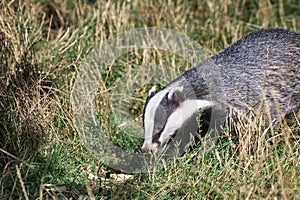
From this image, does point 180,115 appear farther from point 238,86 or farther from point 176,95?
point 238,86

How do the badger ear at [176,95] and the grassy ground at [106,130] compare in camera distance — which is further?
the badger ear at [176,95]

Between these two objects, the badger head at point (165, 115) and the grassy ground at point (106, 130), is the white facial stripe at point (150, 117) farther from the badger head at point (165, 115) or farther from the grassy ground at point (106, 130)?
the grassy ground at point (106, 130)

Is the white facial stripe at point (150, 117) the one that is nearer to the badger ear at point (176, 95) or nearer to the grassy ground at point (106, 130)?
the badger ear at point (176, 95)

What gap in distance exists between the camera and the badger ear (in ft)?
14.6

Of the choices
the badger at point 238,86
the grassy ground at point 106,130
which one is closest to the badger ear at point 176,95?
the badger at point 238,86

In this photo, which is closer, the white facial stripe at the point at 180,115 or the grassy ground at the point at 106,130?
the grassy ground at the point at 106,130

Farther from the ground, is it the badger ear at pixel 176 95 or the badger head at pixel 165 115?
the badger ear at pixel 176 95

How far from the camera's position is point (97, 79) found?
554 centimetres

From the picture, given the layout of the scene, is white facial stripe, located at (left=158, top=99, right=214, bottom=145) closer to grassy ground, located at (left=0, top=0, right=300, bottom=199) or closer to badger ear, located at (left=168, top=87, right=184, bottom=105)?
badger ear, located at (left=168, top=87, right=184, bottom=105)

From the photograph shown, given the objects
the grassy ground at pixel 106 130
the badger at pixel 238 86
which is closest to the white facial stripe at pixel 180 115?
the badger at pixel 238 86

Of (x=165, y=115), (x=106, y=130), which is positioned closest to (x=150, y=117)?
(x=165, y=115)

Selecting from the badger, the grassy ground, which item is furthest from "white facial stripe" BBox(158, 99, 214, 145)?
the grassy ground

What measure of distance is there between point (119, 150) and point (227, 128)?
2.96 feet

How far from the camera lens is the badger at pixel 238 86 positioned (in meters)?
4.41
